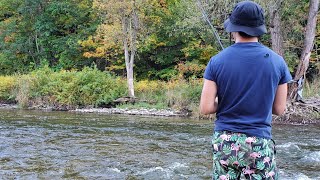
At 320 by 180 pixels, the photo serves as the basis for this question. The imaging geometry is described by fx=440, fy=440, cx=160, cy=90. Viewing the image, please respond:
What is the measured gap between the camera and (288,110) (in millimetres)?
14102

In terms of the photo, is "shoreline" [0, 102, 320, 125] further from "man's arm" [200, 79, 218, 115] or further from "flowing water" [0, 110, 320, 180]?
"man's arm" [200, 79, 218, 115]

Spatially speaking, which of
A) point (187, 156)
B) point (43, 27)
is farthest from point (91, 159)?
point (43, 27)

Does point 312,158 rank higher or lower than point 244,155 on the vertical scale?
lower

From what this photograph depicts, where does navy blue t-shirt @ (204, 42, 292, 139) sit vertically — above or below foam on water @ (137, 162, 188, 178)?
above

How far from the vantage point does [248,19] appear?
2521mm

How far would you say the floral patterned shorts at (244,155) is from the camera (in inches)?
97.9

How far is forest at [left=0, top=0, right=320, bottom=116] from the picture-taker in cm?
1762

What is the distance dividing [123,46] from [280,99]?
19288 millimetres

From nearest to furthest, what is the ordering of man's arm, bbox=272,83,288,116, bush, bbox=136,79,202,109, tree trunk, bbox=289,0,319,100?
man's arm, bbox=272,83,288,116
tree trunk, bbox=289,0,319,100
bush, bbox=136,79,202,109

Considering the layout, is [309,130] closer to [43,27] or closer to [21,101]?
[21,101]

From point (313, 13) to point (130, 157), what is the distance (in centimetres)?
1089

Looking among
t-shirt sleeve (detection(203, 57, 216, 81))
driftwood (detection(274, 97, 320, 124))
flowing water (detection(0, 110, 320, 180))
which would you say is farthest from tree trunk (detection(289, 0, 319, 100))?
t-shirt sleeve (detection(203, 57, 216, 81))

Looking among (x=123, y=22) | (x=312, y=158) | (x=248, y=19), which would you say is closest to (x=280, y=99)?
(x=248, y=19)

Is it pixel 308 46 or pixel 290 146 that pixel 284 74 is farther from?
pixel 308 46
